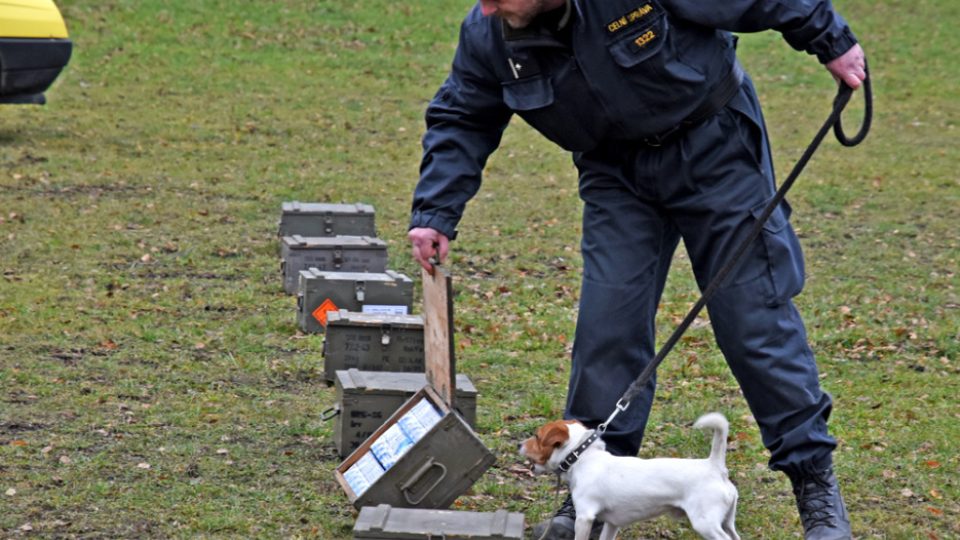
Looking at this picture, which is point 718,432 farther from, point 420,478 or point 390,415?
point 390,415

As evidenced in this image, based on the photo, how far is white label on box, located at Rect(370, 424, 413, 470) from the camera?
4.63 meters

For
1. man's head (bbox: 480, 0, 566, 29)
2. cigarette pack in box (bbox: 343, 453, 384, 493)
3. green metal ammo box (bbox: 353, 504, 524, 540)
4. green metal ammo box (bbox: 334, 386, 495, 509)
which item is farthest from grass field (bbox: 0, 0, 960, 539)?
man's head (bbox: 480, 0, 566, 29)

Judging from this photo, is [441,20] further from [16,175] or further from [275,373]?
[275,373]

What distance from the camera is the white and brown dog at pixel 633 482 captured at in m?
4.01

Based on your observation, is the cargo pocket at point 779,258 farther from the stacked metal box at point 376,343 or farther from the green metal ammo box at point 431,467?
the stacked metal box at point 376,343

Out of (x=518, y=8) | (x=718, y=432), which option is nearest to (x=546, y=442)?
(x=718, y=432)

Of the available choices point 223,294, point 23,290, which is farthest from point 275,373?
point 23,290

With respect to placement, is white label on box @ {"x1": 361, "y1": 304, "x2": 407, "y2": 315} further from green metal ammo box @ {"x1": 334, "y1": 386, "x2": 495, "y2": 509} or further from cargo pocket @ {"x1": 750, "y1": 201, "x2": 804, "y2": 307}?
cargo pocket @ {"x1": 750, "y1": 201, "x2": 804, "y2": 307}

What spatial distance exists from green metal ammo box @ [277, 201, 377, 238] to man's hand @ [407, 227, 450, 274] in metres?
4.28

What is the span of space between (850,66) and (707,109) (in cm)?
43

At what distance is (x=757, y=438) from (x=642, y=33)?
2.43 metres

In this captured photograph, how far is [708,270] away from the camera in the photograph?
171 inches

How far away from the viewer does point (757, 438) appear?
584 centimetres

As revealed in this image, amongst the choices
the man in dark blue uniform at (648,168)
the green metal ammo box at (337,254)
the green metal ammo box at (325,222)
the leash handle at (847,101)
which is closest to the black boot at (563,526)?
the man in dark blue uniform at (648,168)
